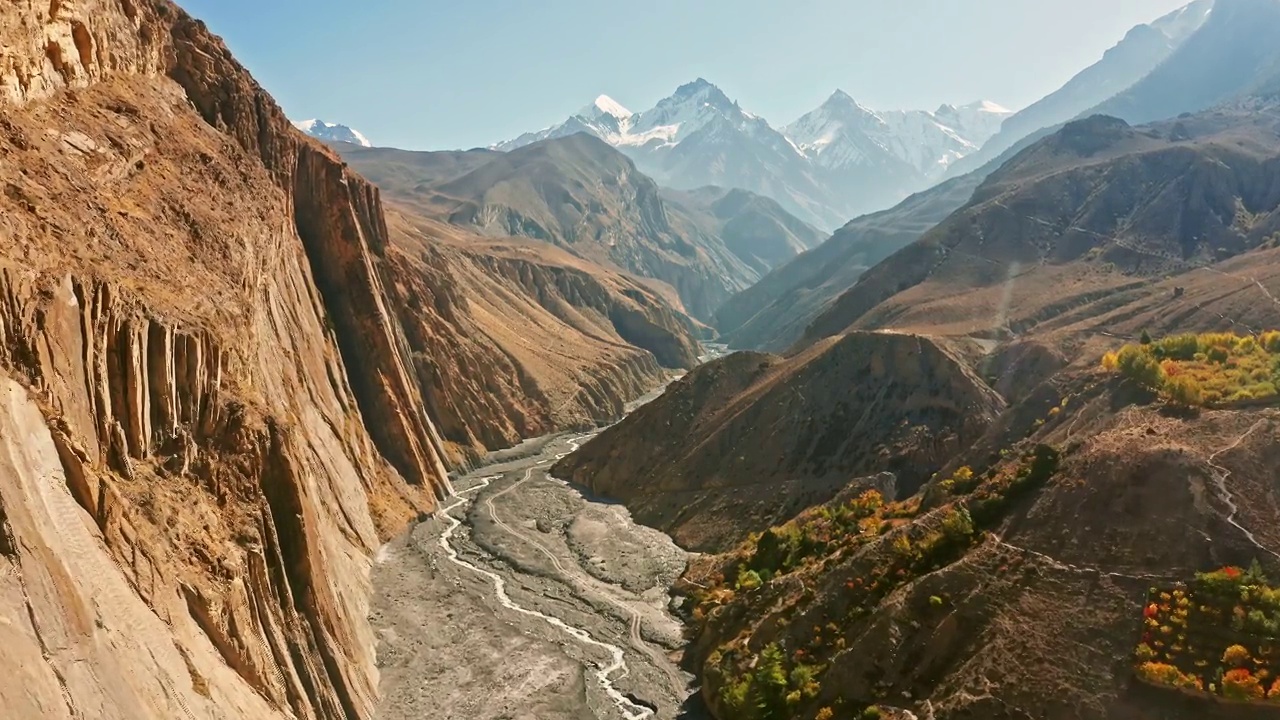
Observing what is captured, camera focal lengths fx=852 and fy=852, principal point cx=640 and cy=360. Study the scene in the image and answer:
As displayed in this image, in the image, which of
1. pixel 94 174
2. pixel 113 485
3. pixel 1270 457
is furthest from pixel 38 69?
pixel 1270 457

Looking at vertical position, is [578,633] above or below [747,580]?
above

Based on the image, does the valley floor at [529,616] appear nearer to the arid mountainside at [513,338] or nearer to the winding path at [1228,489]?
the winding path at [1228,489]

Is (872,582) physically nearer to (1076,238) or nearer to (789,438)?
(789,438)

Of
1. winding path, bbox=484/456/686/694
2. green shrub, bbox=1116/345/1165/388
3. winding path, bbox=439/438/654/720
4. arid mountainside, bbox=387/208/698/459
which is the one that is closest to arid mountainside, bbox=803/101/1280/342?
arid mountainside, bbox=387/208/698/459

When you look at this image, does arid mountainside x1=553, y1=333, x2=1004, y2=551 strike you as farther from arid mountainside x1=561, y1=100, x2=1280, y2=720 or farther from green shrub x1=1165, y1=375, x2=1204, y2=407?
green shrub x1=1165, y1=375, x2=1204, y2=407

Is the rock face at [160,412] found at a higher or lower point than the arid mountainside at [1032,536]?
higher

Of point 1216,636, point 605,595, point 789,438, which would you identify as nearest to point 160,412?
point 605,595

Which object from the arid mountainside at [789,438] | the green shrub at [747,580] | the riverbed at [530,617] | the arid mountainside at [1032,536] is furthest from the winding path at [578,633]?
the arid mountainside at [789,438]
